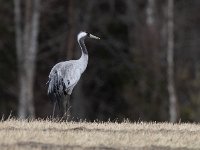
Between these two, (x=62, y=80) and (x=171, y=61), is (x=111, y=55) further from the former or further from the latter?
(x=62, y=80)

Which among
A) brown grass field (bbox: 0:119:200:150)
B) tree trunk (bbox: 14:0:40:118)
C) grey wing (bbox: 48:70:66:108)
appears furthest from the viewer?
tree trunk (bbox: 14:0:40:118)

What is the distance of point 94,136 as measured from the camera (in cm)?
1666

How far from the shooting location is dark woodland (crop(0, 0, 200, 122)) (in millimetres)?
38094

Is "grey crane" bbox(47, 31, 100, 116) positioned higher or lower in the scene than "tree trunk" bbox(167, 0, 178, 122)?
lower

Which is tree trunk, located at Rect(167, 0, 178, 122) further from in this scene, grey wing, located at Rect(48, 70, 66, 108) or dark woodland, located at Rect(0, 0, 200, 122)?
grey wing, located at Rect(48, 70, 66, 108)

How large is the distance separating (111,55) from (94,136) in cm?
2704

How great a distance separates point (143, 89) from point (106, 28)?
206 inches

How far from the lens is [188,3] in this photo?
43.5 meters

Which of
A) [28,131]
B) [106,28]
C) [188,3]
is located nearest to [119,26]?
[106,28]

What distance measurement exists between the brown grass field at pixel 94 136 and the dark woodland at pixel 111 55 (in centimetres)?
1752

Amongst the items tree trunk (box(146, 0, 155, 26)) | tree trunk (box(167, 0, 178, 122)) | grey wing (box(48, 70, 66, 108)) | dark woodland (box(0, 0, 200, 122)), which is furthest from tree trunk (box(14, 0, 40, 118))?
grey wing (box(48, 70, 66, 108))

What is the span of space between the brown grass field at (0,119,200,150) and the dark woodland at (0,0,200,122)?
17524 millimetres

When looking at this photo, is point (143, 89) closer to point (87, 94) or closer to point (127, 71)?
point (127, 71)

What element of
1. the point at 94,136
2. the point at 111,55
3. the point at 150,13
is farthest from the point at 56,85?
the point at 111,55
